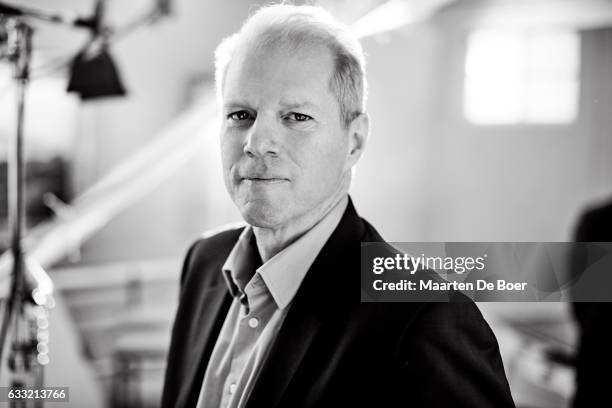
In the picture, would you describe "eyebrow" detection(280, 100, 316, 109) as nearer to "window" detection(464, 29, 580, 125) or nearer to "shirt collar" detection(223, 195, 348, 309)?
"shirt collar" detection(223, 195, 348, 309)

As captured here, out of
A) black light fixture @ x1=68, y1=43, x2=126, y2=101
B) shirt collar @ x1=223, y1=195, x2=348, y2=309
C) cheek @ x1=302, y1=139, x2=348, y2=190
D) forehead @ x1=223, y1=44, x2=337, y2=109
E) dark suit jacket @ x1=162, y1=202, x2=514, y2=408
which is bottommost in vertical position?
dark suit jacket @ x1=162, y1=202, x2=514, y2=408

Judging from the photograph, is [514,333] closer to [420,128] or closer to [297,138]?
[420,128]

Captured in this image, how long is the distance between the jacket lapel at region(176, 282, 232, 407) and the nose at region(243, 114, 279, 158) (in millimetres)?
296

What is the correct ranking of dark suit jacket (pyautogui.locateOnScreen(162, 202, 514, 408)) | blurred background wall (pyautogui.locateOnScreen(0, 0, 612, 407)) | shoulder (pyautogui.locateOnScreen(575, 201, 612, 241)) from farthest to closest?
blurred background wall (pyautogui.locateOnScreen(0, 0, 612, 407)) → shoulder (pyautogui.locateOnScreen(575, 201, 612, 241)) → dark suit jacket (pyautogui.locateOnScreen(162, 202, 514, 408))

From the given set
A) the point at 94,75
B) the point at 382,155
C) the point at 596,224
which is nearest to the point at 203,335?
the point at 94,75

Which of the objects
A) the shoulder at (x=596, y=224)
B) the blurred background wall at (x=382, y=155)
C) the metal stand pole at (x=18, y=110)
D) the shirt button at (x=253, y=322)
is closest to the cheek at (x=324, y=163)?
the shirt button at (x=253, y=322)

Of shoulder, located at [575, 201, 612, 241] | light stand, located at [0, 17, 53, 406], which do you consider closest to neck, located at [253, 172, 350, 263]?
light stand, located at [0, 17, 53, 406]

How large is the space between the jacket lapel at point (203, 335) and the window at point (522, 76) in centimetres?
486

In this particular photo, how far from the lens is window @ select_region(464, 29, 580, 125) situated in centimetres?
523

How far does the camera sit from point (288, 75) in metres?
0.78

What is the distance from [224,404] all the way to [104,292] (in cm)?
266

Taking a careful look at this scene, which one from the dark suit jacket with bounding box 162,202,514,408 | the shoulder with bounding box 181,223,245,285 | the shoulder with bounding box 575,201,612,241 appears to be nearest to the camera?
the dark suit jacket with bounding box 162,202,514,408

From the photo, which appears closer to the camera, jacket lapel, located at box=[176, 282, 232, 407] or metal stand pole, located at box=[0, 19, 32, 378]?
jacket lapel, located at box=[176, 282, 232, 407]

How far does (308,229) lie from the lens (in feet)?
2.84
